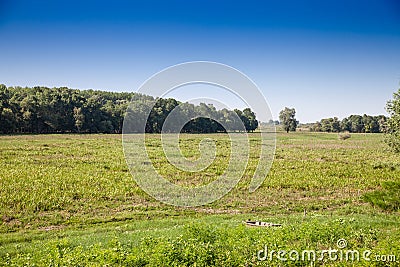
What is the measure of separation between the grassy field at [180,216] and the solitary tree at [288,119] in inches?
3796

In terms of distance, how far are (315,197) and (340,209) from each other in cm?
344

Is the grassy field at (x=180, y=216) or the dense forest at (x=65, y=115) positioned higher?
the dense forest at (x=65, y=115)

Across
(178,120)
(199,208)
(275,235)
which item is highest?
(178,120)

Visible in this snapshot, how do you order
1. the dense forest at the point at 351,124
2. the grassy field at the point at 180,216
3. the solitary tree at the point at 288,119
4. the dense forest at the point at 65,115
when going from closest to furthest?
the grassy field at the point at 180,216
the dense forest at the point at 65,115
the solitary tree at the point at 288,119
the dense forest at the point at 351,124

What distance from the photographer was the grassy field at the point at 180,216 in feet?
28.1

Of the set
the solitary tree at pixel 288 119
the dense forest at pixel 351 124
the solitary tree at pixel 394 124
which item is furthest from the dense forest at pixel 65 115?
the dense forest at pixel 351 124

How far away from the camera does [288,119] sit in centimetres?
13150

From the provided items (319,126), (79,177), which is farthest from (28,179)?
(319,126)

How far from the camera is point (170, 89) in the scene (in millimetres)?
11547

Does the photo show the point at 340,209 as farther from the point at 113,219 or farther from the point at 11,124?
the point at 11,124

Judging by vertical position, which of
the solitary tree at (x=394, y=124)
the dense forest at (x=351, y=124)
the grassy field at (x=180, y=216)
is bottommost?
the grassy field at (x=180, y=216)

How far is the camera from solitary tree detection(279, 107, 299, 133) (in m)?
131

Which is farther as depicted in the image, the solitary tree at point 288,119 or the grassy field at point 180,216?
the solitary tree at point 288,119

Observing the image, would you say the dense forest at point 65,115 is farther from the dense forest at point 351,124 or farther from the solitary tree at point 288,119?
the dense forest at point 351,124
